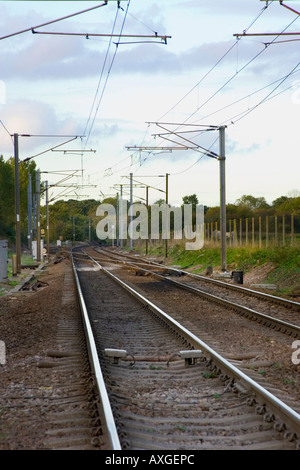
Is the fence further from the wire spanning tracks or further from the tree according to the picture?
the tree

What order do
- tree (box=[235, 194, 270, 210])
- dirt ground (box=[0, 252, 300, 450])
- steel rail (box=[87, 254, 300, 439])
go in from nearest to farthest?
steel rail (box=[87, 254, 300, 439]) → dirt ground (box=[0, 252, 300, 450]) → tree (box=[235, 194, 270, 210])

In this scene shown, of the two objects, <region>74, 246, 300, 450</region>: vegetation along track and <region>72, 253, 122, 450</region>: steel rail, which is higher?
<region>72, 253, 122, 450</region>: steel rail

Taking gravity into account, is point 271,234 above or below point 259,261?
above

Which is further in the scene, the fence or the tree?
the tree

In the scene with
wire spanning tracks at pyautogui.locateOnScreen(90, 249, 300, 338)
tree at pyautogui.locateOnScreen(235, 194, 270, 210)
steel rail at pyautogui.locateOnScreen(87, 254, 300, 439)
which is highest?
tree at pyautogui.locateOnScreen(235, 194, 270, 210)

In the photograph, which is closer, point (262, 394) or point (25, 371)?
point (262, 394)

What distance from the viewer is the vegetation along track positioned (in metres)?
6.17

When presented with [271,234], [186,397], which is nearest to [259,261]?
[271,234]

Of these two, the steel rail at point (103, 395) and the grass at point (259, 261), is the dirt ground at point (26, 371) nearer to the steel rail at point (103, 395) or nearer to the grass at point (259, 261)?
the steel rail at point (103, 395)

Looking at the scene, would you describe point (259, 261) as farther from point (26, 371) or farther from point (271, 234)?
point (26, 371)

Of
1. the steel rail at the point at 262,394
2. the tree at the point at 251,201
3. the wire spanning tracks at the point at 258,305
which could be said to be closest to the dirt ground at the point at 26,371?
the steel rail at the point at 262,394

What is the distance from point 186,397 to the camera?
7.79 metres

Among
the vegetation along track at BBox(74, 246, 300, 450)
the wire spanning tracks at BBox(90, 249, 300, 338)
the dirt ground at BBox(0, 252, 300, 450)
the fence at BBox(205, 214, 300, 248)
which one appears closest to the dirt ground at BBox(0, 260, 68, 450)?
the dirt ground at BBox(0, 252, 300, 450)
